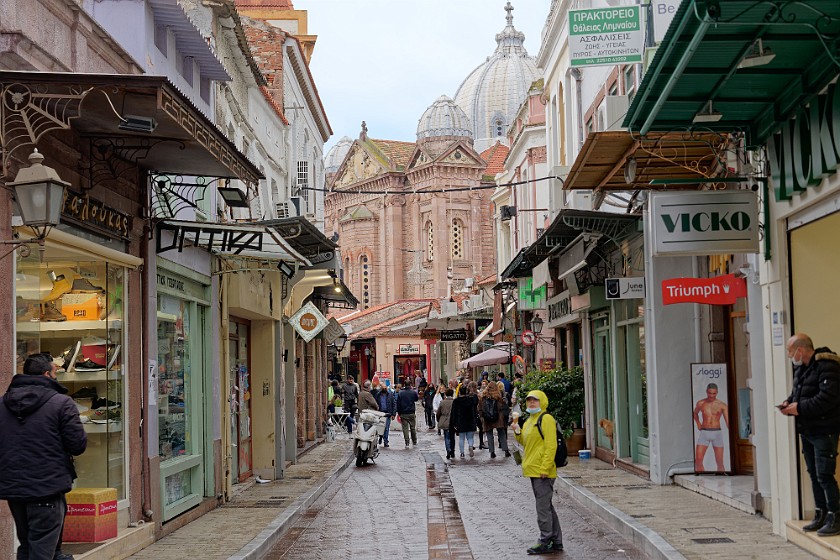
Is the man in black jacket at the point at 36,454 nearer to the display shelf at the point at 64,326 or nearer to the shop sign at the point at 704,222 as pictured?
the display shelf at the point at 64,326

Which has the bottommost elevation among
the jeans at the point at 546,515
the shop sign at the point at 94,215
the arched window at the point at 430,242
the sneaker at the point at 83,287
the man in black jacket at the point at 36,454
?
the jeans at the point at 546,515

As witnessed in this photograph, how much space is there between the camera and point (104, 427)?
12.0 meters

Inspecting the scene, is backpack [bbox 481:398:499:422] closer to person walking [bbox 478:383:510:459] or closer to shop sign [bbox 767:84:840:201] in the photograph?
person walking [bbox 478:383:510:459]

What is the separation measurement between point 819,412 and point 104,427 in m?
6.71

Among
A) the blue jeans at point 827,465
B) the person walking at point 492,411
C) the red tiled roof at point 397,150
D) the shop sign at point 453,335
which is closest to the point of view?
the blue jeans at point 827,465

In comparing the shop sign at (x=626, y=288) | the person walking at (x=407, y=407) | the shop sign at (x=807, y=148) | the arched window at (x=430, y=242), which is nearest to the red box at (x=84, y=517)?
the shop sign at (x=807, y=148)

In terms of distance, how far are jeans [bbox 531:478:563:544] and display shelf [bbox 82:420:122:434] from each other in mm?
4201

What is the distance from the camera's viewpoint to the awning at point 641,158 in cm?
1340

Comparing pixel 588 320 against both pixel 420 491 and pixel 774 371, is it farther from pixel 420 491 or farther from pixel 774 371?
pixel 774 371

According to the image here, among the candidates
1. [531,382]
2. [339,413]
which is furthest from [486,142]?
[531,382]

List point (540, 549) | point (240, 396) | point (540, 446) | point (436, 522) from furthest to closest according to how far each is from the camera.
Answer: point (240, 396), point (436, 522), point (540, 446), point (540, 549)

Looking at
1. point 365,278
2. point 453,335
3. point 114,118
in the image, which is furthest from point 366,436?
point 365,278

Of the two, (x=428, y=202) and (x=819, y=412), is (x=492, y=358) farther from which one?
(x=428, y=202)

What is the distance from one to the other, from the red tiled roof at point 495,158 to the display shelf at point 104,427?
7014 cm
